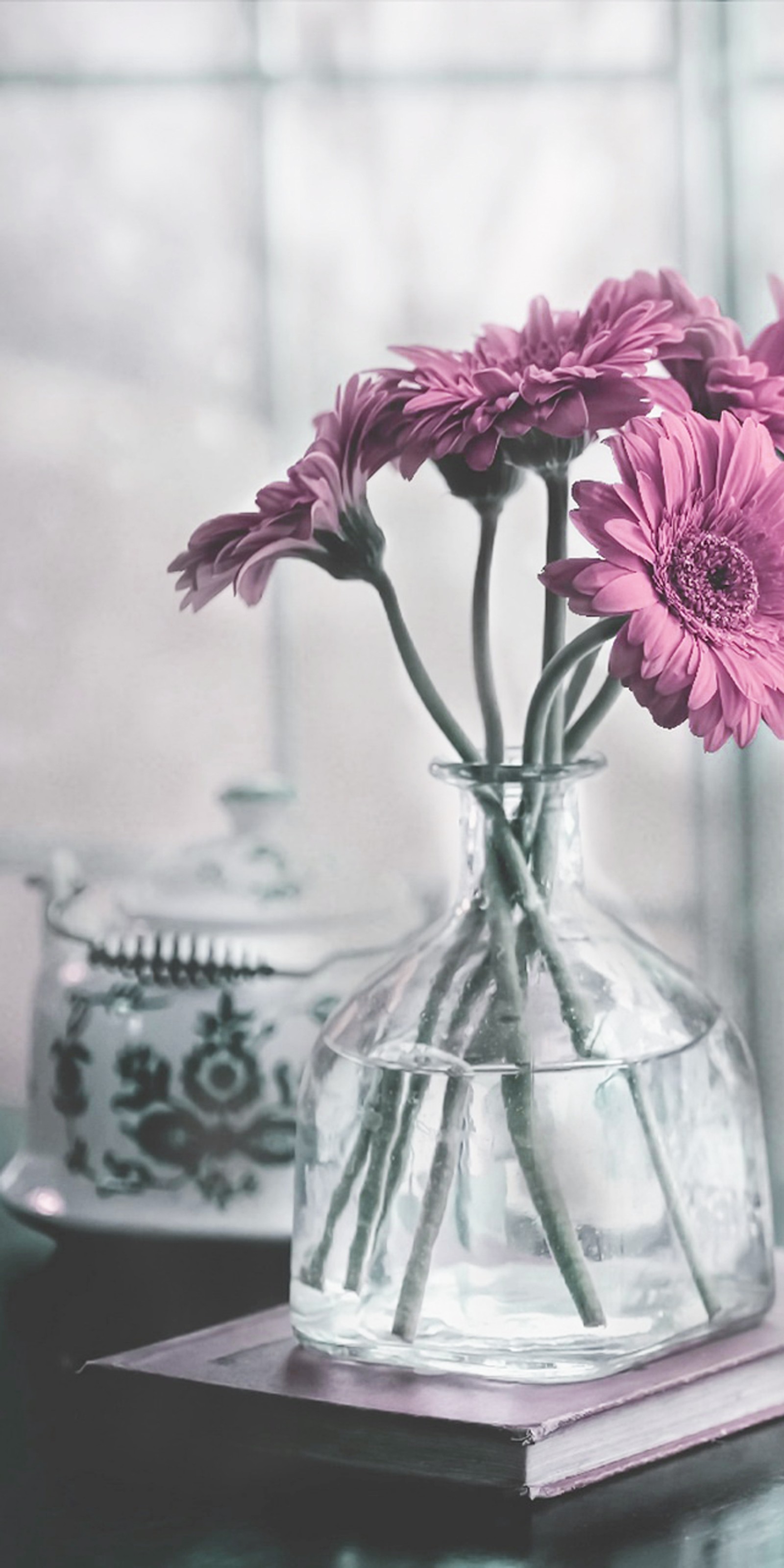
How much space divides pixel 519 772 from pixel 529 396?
11 centimetres

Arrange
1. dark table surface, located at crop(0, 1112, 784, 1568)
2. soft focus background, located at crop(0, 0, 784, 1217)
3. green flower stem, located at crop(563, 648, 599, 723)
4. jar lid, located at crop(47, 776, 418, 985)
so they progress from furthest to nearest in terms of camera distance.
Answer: soft focus background, located at crop(0, 0, 784, 1217) → jar lid, located at crop(47, 776, 418, 985) → green flower stem, located at crop(563, 648, 599, 723) → dark table surface, located at crop(0, 1112, 784, 1568)

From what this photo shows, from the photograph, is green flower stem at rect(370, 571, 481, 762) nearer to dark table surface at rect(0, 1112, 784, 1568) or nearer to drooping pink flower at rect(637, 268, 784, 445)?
drooping pink flower at rect(637, 268, 784, 445)

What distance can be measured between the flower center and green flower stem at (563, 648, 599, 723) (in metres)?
0.07

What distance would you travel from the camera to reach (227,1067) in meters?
0.69

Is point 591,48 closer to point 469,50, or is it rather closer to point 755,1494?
point 469,50

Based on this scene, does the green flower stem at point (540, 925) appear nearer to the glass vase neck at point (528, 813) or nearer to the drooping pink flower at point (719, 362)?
the glass vase neck at point (528, 813)

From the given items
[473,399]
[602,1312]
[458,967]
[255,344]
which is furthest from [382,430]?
[255,344]

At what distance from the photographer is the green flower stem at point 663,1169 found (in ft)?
1.73

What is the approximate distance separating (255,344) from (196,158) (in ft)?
0.36

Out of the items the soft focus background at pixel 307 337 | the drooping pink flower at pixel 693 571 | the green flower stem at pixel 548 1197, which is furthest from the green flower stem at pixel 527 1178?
the soft focus background at pixel 307 337

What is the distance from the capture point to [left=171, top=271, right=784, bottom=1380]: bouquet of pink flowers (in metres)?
0.46

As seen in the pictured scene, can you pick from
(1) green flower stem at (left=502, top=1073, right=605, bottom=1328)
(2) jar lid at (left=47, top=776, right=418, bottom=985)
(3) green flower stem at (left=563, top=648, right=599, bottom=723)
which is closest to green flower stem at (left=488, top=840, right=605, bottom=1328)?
(1) green flower stem at (left=502, top=1073, right=605, bottom=1328)

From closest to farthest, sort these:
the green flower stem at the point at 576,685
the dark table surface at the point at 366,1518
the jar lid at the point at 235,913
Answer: the dark table surface at the point at 366,1518
the green flower stem at the point at 576,685
the jar lid at the point at 235,913

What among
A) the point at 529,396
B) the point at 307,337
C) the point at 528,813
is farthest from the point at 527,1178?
the point at 307,337
